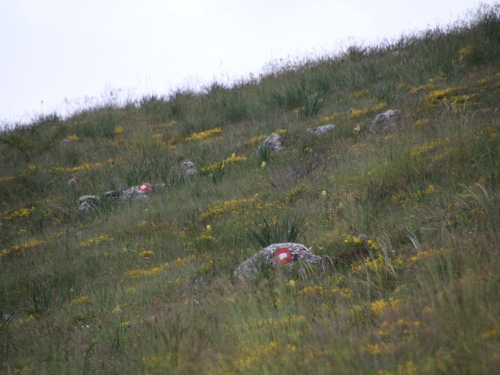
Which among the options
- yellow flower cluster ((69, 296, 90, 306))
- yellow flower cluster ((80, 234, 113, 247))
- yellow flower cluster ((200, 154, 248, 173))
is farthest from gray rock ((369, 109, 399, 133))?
yellow flower cluster ((69, 296, 90, 306))

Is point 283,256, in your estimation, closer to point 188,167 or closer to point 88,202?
point 88,202

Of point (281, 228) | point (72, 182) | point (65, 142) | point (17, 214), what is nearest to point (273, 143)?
point (72, 182)

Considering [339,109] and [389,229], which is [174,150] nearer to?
[339,109]

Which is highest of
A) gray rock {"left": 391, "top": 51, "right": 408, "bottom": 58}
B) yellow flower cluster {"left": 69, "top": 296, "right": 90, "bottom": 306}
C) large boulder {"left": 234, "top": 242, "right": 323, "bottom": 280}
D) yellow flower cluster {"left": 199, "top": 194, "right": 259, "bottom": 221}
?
gray rock {"left": 391, "top": 51, "right": 408, "bottom": 58}

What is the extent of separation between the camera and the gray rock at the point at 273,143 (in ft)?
28.6

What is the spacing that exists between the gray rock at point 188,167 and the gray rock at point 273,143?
43.9 inches

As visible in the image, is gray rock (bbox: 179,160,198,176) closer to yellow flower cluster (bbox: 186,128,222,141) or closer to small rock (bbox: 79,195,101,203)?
small rock (bbox: 79,195,101,203)

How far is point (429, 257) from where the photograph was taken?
3.13 m

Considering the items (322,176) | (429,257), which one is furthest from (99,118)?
(429,257)

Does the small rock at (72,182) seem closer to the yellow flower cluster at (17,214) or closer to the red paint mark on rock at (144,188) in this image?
the yellow flower cluster at (17,214)

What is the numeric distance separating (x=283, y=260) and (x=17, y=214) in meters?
6.62

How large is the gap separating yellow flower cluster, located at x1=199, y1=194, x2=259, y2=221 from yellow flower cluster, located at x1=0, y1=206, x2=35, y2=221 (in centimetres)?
401

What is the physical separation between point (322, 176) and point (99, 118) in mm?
8600

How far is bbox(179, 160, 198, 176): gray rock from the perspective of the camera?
882 cm
